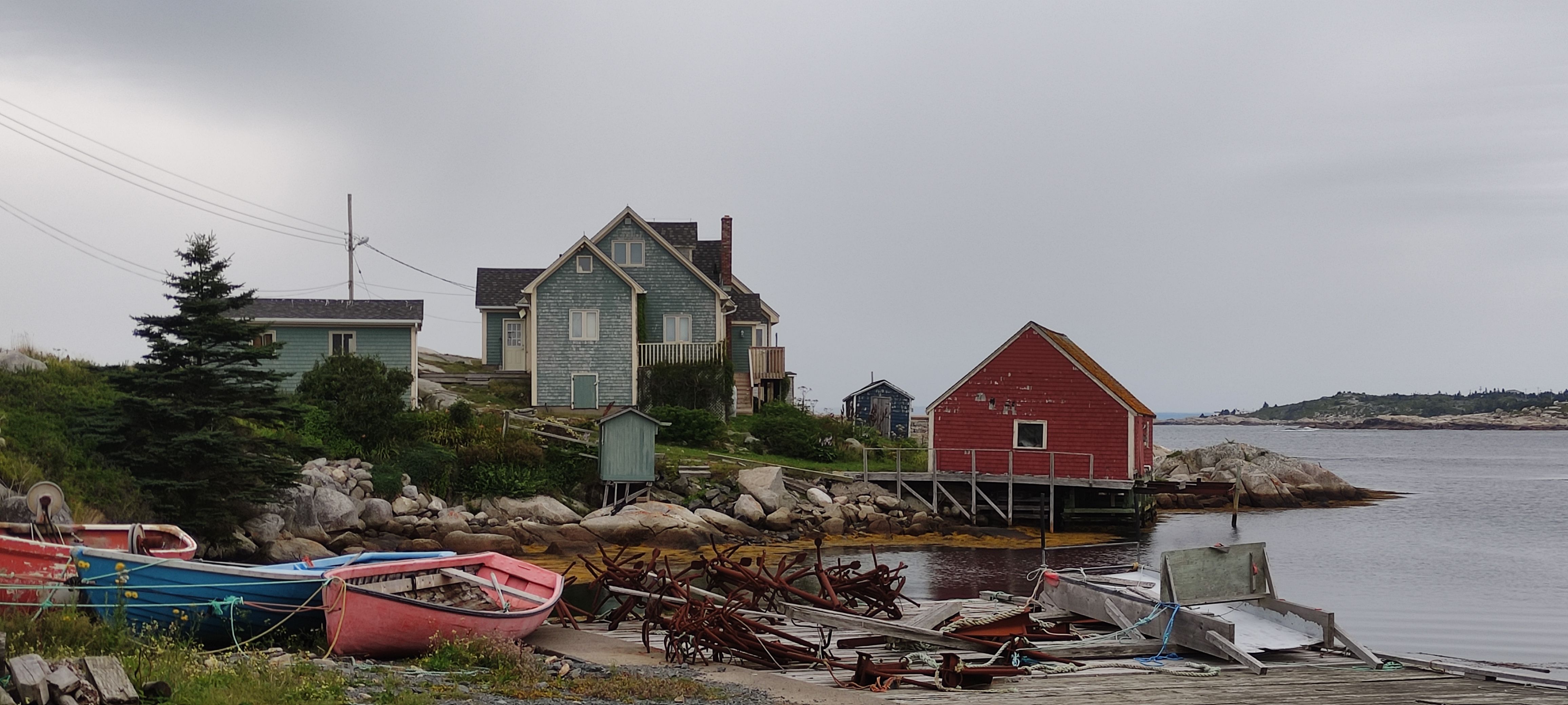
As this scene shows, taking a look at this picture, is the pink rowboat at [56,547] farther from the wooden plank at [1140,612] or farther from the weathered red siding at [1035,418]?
the weathered red siding at [1035,418]

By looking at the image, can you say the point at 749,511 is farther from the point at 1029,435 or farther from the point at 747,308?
the point at 747,308

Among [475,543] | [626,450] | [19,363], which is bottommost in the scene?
[475,543]

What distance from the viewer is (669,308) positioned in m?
47.6

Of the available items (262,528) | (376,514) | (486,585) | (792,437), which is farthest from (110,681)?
(792,437)

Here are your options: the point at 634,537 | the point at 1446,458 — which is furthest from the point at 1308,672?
the point at 1446,458

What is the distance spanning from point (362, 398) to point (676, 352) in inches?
556

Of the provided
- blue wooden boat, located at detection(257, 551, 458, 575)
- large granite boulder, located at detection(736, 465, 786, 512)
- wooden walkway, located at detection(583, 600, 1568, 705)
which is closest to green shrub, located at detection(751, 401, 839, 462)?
large granite boulder, located at detection(736, 465, 786, 512)

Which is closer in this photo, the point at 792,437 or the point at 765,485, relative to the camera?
the point at 765,485

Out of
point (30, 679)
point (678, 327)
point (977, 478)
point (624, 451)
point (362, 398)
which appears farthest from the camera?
point (678, 327)

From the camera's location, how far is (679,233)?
52688mm

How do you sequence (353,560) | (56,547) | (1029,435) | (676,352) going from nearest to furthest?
(56,547), (353,560), (1029,435), (676,352)

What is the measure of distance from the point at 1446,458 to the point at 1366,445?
3881 cm

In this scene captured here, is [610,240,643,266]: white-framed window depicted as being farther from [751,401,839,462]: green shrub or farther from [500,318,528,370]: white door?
[751,401,839,462]: green shrub

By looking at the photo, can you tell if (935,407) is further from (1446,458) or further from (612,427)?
(1446,458)
